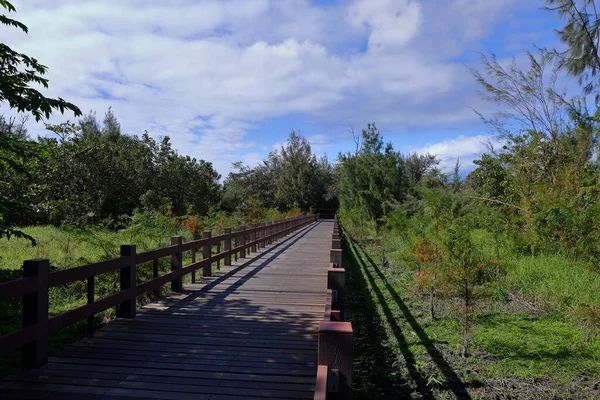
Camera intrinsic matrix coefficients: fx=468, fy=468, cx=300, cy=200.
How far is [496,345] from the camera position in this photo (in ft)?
24.5

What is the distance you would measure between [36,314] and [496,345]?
651cm

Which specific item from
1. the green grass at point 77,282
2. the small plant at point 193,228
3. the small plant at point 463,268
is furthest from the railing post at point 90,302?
the small plant at point 193,228

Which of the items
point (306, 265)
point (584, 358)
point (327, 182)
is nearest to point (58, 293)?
point (306, 265)

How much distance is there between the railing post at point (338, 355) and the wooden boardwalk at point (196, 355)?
2.81ft

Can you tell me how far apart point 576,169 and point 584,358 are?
7463 millimetres

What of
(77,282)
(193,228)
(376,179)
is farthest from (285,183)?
(77,282)

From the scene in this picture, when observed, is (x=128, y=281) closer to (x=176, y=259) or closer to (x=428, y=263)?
(x=176, y=259)

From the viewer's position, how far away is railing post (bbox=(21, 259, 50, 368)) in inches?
168

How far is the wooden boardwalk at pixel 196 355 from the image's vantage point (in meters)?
3.86

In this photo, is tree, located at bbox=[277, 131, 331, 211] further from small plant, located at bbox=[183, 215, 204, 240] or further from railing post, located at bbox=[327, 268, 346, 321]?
railing post, located at bbox=[327, 268, 346, 321]

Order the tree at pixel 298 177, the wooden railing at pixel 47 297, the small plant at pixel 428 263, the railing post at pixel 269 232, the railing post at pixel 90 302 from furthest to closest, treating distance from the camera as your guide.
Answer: the tree at pixel 298 177
the railing post at pixel 269 232
the small plant at pixel 428 263
the railing post at pixel 90 302
the wooden railing at pixel 47 297

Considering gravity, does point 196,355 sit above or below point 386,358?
above

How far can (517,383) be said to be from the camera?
6.07 m

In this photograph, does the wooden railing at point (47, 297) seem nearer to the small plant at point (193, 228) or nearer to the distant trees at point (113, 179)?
the small plant at point (193, 228)
